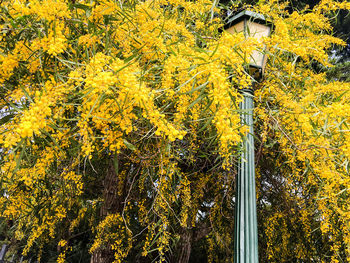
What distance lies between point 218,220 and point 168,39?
218 cm

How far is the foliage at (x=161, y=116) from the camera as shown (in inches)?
50.6

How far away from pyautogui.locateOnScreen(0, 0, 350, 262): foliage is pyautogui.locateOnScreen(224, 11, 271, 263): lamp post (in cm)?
11

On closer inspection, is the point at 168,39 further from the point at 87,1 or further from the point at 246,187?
the point at 246,187

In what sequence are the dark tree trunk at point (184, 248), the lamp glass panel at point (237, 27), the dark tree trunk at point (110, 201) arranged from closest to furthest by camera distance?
1. the lamp glass panel at point (237, 27)
2. the dark tree trunk at point (110, 201)
3. the dark tree trunk at point (184, 248)

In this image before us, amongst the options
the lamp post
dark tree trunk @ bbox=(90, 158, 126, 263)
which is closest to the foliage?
dark tree trunk @ bbox=(90, 158, 126, 263)

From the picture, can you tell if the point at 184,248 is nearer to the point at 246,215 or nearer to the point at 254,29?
the point at 246,215

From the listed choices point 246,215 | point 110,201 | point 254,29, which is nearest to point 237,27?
point 254,29

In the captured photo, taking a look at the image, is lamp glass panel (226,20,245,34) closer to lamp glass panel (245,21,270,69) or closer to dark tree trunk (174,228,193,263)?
lamp glass panel (245,21,270,69)

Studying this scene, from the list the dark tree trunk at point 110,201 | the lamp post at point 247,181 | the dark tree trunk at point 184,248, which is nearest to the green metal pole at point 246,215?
the lamp post at point 247,181

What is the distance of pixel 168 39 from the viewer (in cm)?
199

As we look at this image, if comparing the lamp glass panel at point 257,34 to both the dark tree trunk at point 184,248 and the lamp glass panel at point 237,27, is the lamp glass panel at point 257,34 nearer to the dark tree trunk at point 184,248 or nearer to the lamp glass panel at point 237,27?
the lamp glass panel at point 237,27

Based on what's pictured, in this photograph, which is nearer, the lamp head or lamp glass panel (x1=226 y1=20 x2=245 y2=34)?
the lamp head

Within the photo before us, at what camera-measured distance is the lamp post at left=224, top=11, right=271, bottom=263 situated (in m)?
1.38

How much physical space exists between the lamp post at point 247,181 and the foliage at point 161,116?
11 centimetres
